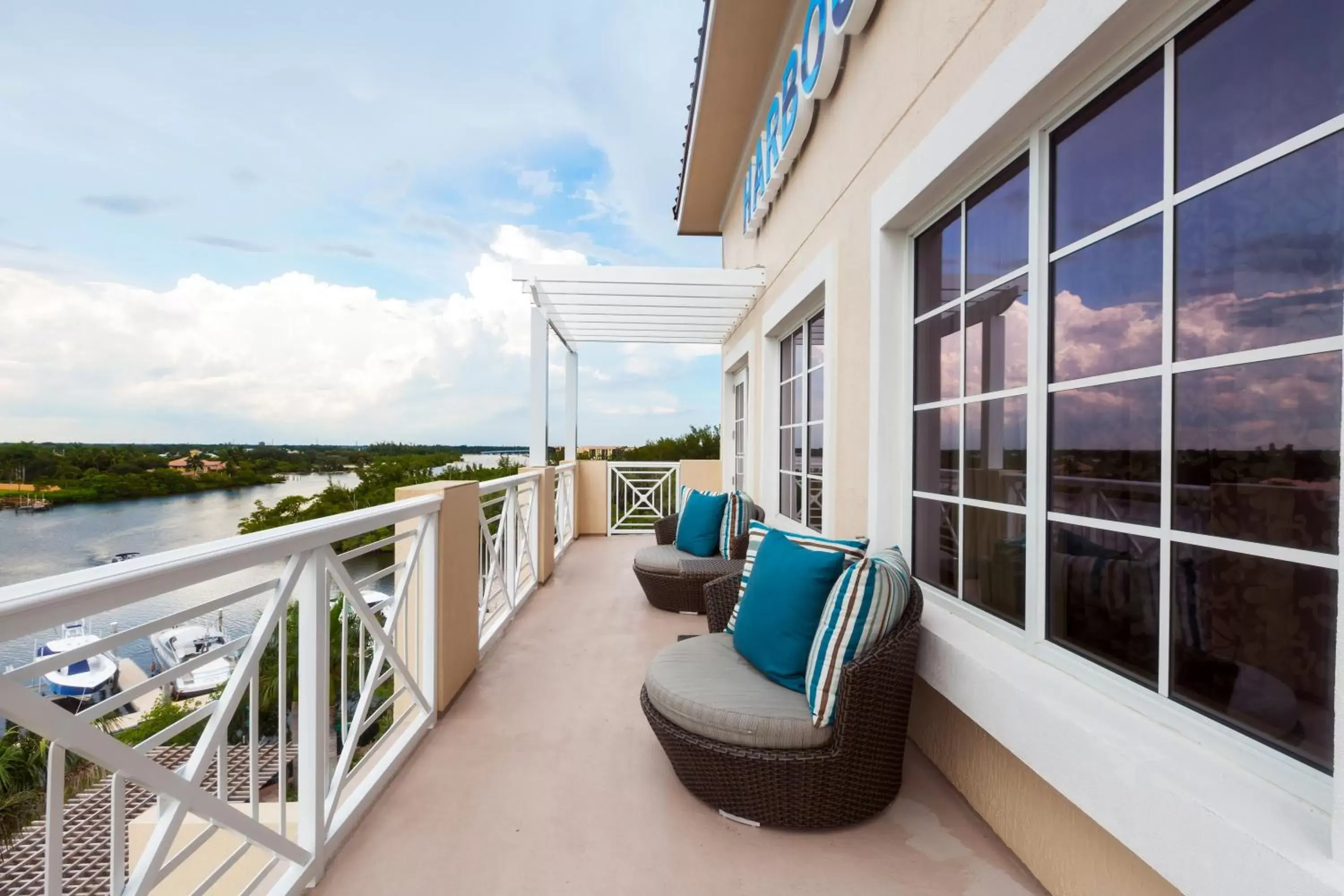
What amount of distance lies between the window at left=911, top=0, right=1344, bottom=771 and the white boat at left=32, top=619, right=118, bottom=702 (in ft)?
6.36

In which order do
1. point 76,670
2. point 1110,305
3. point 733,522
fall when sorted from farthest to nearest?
1. point 733,522
2. point 1110,305
3. point 76,670

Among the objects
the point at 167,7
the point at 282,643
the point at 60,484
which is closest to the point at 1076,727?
the point at 282,643

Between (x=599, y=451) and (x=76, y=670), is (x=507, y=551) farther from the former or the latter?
(x=599, y=451)

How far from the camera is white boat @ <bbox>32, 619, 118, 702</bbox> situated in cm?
107

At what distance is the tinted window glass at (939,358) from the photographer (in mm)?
2242

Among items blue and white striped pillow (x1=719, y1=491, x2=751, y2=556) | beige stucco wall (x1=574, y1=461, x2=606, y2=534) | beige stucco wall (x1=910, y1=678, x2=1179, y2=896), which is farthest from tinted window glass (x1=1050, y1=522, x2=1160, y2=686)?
beige stucco wall (x1=574, y1=461, x2=606, y2=534)

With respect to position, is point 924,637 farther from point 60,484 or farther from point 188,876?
point 60,484

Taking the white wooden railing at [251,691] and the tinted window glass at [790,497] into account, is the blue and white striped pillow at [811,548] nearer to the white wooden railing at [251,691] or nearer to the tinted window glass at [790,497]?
the white wooden railing at [251,691]

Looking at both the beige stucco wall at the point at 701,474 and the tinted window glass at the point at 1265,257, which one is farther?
the beige stucco wall at the point at 701,474

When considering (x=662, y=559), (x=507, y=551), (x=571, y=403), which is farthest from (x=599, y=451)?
(x=662, y=559)

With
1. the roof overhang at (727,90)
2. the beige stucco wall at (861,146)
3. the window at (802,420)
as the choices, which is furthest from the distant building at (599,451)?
the beige stucco wall at (861,146)

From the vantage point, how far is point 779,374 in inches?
200

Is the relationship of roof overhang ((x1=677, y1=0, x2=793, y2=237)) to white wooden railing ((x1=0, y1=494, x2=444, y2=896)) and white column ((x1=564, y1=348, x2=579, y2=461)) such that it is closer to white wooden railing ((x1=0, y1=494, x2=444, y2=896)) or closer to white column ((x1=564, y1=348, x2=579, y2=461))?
white column ((x1=564, y1=348, x2=579, y2=461))

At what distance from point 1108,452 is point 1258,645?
492mm
